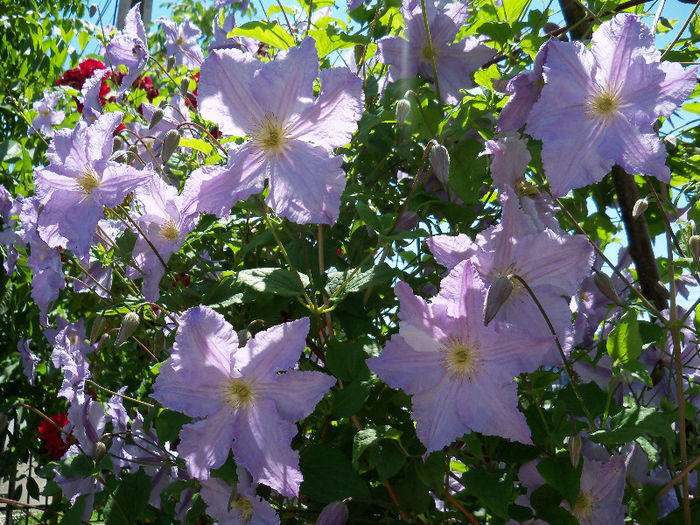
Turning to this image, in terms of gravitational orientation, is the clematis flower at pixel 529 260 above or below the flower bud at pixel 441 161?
below

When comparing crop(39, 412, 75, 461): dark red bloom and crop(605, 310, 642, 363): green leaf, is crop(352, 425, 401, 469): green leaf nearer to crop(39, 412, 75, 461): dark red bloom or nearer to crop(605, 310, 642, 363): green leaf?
crop(605, 310, 642, 363): green leaf

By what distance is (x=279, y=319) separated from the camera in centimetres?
109

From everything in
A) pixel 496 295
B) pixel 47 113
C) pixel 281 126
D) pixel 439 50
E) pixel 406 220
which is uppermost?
pixel 47 113

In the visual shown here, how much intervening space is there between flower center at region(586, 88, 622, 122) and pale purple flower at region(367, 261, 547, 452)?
27 cm

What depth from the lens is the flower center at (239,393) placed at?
84 centimetres

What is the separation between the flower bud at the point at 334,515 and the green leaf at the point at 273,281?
9.7 inches

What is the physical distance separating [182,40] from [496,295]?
5.40ft

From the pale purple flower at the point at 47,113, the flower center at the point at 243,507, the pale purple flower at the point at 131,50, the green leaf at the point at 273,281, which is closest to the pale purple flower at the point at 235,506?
the flower center at the point at 243,507

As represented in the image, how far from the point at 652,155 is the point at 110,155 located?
27.9 inches

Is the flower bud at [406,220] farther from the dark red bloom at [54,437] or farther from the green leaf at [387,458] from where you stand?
the dark red bloom at [54,437]

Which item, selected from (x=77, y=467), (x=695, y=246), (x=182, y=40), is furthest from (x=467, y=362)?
(x=182, y=40)

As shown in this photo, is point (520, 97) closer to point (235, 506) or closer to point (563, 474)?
point (563, 474)

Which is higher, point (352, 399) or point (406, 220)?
point (406, 220)

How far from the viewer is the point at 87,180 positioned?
3.11 ft
